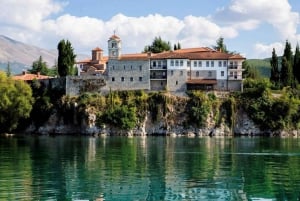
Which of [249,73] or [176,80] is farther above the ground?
[249,73]

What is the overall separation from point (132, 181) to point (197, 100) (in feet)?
214

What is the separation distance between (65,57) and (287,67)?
37426 mm

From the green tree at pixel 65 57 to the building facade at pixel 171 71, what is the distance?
25.0 ft

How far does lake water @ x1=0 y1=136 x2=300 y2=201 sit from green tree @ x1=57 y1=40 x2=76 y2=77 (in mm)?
52371

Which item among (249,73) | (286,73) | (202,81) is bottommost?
(202,81)

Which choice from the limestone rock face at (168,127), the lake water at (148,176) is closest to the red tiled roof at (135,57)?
the limestone rock face at (168,127)

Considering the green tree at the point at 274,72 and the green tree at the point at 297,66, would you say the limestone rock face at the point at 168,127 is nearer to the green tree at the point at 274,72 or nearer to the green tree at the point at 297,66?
the green tree at the point at 297,66

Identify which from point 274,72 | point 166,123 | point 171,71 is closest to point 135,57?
point 171,71

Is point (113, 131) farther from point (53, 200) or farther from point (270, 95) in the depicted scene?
point (53, 200)

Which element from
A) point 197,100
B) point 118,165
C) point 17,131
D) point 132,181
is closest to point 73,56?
point 17,131

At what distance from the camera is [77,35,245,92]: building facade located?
328 feet

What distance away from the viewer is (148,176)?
36062 millimetres

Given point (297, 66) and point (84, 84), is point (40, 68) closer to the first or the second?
point (84, 84)

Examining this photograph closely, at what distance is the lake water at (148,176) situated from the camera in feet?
94.6
